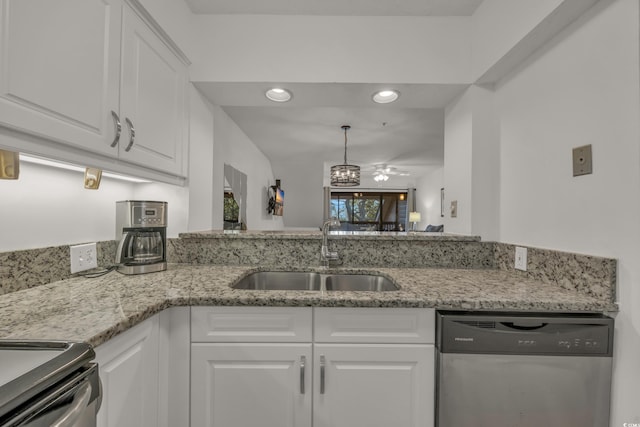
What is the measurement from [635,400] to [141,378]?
1.66 meters

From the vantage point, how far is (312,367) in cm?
→ 111

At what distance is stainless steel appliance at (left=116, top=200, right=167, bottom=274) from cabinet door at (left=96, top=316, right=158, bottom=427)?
19.3 inches

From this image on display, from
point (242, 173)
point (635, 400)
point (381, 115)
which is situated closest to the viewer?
point (635, 400)

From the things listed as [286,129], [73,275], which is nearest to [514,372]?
[73,275]

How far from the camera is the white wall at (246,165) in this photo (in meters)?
2.31

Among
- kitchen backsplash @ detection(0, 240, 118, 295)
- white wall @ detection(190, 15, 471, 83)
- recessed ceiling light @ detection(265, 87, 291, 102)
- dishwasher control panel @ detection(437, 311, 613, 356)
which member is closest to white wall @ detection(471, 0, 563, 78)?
white wall @ detection(190, 15, 471, 83)

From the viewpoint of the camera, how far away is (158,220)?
1481 millimetres

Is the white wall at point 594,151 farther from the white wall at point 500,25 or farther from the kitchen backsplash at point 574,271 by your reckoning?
the white wall at point 500,25

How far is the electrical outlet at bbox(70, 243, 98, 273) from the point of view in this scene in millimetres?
1281

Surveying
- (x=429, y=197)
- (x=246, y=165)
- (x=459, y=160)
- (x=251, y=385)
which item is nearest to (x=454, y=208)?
(x=459, y=160)

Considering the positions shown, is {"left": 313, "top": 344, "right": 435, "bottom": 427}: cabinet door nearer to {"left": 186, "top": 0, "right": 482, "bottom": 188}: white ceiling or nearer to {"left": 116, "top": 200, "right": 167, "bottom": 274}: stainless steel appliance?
{"left": 116, "top": 200, "right": 167, "bottom": 274}: stainless steel appliance

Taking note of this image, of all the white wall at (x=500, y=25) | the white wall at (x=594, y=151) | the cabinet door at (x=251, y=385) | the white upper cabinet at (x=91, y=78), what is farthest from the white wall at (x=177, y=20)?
the white wall at (x=594, y=151)

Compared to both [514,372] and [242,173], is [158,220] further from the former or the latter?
[242,173]

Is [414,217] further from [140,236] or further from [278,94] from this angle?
[140,236]
